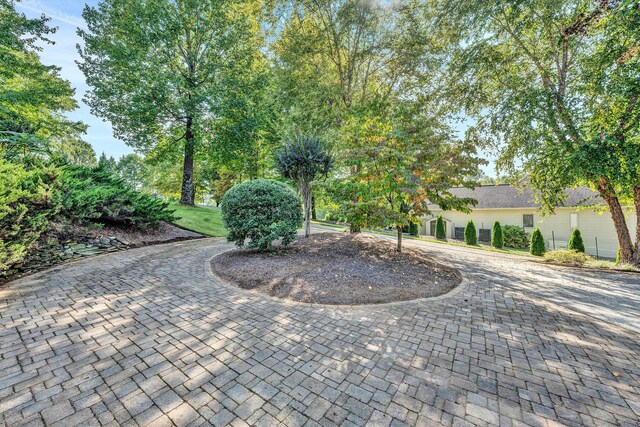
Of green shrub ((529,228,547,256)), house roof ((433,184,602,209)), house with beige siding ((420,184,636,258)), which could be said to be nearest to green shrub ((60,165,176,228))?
house with beige siding ((420,184,636,258))

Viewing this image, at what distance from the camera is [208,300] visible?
4.30 metres

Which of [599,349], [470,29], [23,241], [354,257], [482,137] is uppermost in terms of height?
[470,29]

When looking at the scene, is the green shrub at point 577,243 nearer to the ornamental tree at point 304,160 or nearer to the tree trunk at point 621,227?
the tree trunk at point 621,227

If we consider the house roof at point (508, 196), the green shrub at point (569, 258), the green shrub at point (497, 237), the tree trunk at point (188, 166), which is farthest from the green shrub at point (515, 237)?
the tree trunk at point (188, 166)

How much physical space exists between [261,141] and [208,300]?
14788mm

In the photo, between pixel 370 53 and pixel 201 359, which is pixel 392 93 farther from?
pixel 201 359

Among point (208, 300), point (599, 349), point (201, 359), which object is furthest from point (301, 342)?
point (599, 349)

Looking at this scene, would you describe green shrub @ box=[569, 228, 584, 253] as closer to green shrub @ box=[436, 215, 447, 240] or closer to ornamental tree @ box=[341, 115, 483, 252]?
green shrub @ box=[436, 215, 447, 240]

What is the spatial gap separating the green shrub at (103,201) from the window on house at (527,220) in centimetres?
2308

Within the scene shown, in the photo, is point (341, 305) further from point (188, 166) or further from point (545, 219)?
point (545, 219)

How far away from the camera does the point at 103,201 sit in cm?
749

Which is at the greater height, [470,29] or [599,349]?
[470,29]

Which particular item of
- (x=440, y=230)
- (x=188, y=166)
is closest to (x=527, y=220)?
(x=440, y=230)

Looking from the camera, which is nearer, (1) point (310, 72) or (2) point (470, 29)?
(2) point (470, 29)
